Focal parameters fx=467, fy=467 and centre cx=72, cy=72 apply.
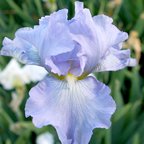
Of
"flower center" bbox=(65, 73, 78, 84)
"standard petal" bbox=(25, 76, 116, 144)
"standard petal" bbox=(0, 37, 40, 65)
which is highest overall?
"standard petal" bbox=(0, 37, 40, 65)

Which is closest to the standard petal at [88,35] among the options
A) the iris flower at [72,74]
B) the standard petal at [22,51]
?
the iris flower at [72,74]

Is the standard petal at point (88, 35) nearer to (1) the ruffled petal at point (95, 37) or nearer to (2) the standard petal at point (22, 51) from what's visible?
(1) the ruffled petal at point (95, 37)

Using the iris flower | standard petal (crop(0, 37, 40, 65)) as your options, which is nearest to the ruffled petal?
the iris flower

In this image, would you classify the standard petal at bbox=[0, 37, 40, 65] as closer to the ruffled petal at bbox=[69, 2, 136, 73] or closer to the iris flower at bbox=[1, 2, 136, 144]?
the iris flower at bbox=[1, 2, 136, 144]

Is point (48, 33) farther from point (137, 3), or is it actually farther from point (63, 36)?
point (137, 3)

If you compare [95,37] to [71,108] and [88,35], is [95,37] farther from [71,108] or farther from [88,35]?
[71,108]

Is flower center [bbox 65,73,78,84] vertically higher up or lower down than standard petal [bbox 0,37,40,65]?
lower down

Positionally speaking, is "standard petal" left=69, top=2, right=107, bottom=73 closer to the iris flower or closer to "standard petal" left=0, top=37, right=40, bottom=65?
the iris flower

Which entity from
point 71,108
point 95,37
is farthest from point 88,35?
point 71,108
